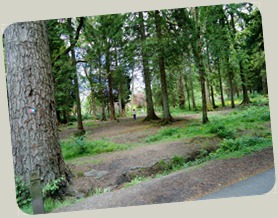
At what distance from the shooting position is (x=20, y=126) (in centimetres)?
317

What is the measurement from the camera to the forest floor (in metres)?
3.23

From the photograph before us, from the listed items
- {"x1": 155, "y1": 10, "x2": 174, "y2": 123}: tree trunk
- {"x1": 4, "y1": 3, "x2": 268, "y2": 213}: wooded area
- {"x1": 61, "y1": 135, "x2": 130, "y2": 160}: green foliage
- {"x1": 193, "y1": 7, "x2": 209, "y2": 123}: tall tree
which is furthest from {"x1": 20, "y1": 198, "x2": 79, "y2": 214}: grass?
{"x1": 193, "y1": 7, "x2": 209, "y2": 123}: tall tree

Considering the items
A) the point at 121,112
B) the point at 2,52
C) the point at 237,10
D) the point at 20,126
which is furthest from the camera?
the point at 121,112

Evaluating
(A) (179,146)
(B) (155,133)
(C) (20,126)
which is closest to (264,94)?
(A) (179,146)

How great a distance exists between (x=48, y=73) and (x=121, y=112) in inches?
84.2

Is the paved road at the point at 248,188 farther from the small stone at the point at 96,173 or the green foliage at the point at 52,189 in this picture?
the green foliage at the point at 52,189

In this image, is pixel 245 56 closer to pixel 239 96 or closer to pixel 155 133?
pixel 239 96

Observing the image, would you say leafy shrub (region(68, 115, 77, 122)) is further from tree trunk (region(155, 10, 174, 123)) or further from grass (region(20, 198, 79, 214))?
tree trunk (region(155, 10, 174, 123))

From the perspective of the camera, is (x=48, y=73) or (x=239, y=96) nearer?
(x=48, y=73)

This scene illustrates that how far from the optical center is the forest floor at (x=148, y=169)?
3226mm

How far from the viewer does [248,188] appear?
3139 mm

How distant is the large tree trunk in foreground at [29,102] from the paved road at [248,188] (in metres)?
2.40

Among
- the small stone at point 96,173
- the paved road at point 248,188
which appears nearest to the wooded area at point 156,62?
the small stone at point 96,173

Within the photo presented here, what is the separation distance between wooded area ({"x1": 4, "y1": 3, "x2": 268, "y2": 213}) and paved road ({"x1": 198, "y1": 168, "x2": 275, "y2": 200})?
1.63 m
